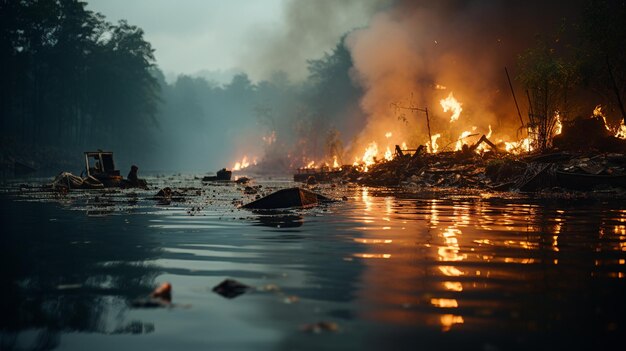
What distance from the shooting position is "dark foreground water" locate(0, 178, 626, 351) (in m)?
4.81

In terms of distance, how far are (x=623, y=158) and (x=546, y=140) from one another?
28.3ft

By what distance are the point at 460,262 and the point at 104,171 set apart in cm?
3245

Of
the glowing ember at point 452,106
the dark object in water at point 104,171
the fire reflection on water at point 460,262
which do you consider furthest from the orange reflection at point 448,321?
the glowing ember at point 452,106

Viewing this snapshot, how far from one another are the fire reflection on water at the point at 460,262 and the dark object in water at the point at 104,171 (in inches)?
922

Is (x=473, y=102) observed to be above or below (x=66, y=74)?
below

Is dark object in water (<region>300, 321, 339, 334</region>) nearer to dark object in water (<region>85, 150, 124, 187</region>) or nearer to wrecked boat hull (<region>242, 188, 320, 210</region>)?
wrecked boat hull (<region>242, 188, 320, 210</region>)

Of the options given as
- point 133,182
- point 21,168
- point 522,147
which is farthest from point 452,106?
point 21,168

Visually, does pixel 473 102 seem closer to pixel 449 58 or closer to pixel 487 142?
pixel 449 58

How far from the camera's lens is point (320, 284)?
22.4 feet

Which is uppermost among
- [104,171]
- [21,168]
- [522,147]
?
[522,147]

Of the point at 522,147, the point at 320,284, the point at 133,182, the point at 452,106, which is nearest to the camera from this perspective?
the point at 320,284

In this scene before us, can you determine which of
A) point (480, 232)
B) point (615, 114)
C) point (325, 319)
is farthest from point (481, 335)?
point (615, 114)

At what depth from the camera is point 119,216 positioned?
16.0 m

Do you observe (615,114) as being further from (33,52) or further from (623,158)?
(33,52)
